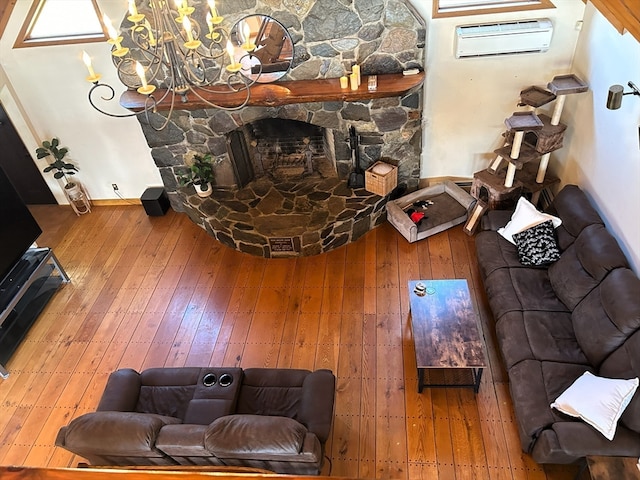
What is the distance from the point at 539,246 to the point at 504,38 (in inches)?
73.0

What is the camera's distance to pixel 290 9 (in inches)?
162

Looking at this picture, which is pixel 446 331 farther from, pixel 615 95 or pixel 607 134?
pixel 607 134

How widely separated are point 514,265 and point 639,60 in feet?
5.47

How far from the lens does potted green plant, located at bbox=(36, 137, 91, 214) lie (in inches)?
202

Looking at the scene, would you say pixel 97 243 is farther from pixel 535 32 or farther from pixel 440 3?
pixel 535 32

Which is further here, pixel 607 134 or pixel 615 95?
pixel 607 134

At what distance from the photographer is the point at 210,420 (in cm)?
301

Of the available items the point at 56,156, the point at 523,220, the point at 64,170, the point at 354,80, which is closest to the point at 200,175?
the point at 56,156

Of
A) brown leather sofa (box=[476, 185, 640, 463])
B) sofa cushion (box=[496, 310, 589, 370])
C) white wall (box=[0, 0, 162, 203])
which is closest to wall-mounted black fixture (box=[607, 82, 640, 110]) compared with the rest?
brown leather sofa (box=[476, 185, 640, 463])

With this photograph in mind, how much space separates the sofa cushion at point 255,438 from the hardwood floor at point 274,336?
2.93 feet

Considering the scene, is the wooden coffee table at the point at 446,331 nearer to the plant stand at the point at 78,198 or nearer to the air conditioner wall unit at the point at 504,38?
the air conditioner wall unit at the point at 504,38

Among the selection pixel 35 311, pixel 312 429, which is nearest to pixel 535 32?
pixel 312 429

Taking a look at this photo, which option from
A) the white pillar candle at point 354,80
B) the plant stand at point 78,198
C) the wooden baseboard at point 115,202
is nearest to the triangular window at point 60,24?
the plant stand at point 78,198

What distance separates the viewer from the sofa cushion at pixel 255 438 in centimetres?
246
